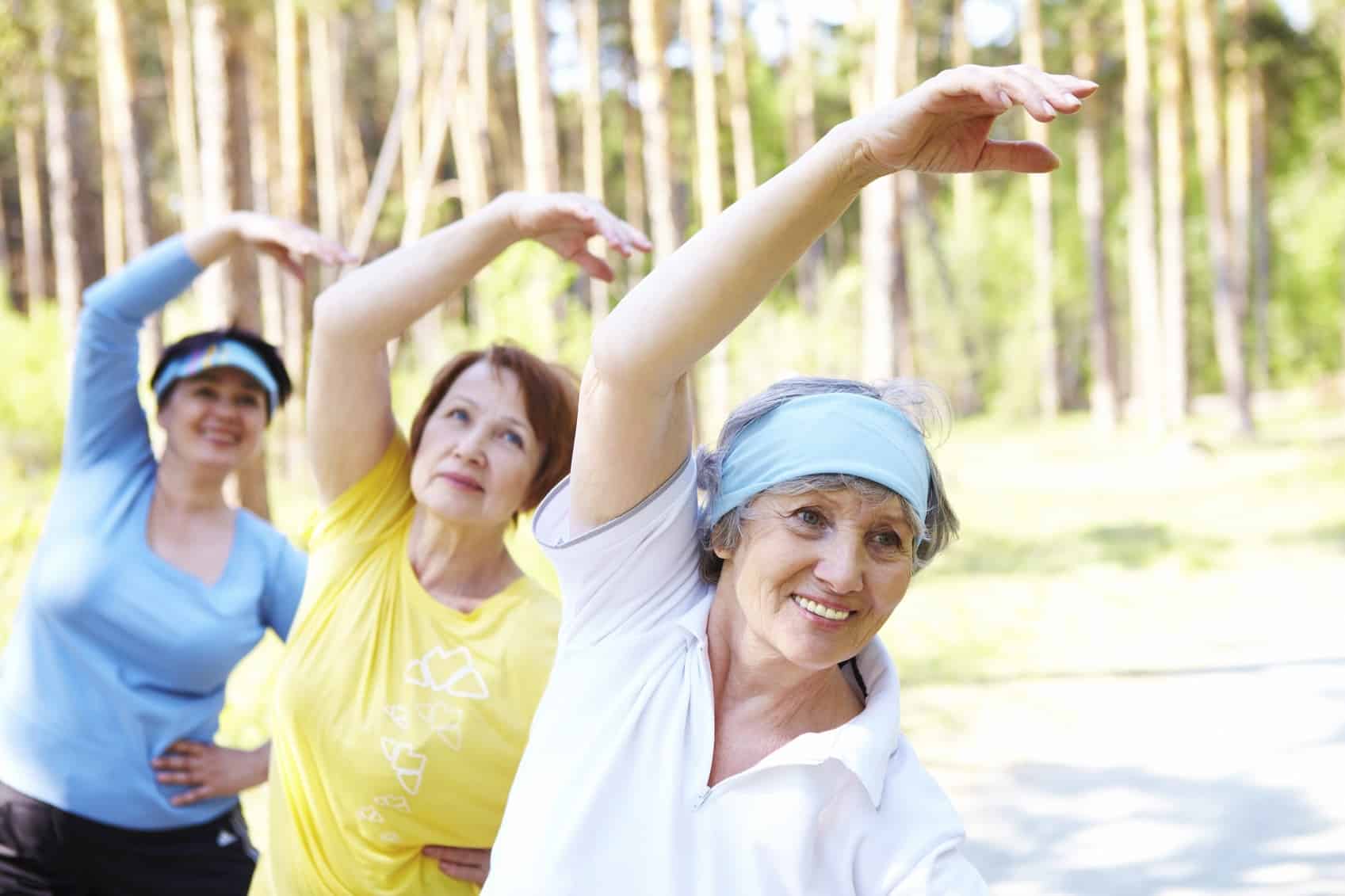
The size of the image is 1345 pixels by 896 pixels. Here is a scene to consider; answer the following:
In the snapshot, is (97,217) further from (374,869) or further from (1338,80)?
(374,869)

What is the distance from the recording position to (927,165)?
1.80 metres

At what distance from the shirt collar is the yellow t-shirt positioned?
0.75 meters

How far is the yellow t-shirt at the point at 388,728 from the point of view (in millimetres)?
2520

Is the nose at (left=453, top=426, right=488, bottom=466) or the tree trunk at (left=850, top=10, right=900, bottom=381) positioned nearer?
the nose at (left=453, top=426, right=488, bottom=466)

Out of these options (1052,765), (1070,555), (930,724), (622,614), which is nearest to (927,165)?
(622,614)

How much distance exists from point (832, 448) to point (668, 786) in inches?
18.1

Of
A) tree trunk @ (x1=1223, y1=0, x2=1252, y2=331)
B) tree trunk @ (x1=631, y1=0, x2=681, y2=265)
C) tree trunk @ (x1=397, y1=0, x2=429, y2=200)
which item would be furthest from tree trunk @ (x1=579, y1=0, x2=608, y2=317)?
tree trunk @ (x1=1223, y1=0, x2=1252, y2=331)

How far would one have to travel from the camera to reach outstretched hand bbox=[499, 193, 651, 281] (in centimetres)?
234

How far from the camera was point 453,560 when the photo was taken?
2.79 metres

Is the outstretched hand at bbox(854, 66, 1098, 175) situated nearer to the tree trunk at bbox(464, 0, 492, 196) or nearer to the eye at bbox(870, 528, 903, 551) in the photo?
the eye at bbox(870, 528, 903, 551)

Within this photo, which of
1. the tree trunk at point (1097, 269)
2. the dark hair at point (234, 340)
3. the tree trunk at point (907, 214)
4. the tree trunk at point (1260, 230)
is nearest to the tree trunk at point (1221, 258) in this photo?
the tree trunk at point (1097, 269)

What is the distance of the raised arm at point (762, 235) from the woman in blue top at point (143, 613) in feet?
4.64

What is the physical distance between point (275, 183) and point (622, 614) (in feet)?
81.7

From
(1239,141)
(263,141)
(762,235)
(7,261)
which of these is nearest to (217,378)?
(762,235)
